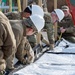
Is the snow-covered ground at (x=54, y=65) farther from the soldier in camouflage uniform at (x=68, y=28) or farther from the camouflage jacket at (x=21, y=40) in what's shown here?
the soldier in camouflage uniform at (x=68, y=28)

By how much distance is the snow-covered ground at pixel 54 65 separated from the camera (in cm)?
423

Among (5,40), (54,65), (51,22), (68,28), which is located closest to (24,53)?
(54,65)

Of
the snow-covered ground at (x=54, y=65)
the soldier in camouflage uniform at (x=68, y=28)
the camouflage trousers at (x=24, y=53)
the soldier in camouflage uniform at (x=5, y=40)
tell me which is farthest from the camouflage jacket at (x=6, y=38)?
the soldier in camouflage uniform at (x=68, y=28)

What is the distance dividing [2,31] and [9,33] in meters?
0.10

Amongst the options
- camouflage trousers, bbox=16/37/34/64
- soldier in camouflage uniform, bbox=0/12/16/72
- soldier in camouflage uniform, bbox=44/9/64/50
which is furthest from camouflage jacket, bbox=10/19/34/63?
soldier in camouflage uniform, bbox=44/9/64/50

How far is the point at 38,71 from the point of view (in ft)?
14.0

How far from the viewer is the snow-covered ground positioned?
4234 millimetres

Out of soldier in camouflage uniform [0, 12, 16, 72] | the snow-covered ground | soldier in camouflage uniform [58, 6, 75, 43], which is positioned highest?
soldier in camouflage uniform [0, 12, 16, 72]

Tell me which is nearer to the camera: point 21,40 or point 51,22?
point 21,40

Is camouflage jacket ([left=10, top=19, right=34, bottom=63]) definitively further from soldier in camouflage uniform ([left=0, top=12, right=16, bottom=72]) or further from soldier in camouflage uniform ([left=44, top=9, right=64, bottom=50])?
soldier in camouflage uniform ([left=44, top=9, right=64, bottom=50])

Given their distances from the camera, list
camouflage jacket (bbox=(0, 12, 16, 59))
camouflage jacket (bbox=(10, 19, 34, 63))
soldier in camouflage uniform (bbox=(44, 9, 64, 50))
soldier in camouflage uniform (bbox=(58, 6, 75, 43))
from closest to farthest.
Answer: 1. camouflage jacket (bbox=(0, 12, 16, 59))
2. camouflage jacket (bbox=(10, 19, 34, 63))
3. soldier in camouflage uniform (bbox=(44, 9, 64, 50))
4. soldier in camouflage uniform (bbox=(58, 6, 75, 43))

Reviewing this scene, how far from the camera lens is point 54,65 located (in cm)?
473

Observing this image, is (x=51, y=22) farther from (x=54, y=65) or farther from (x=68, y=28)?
(x=68, y=28)

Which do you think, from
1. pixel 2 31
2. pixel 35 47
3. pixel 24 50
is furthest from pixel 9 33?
pixel 35 47
